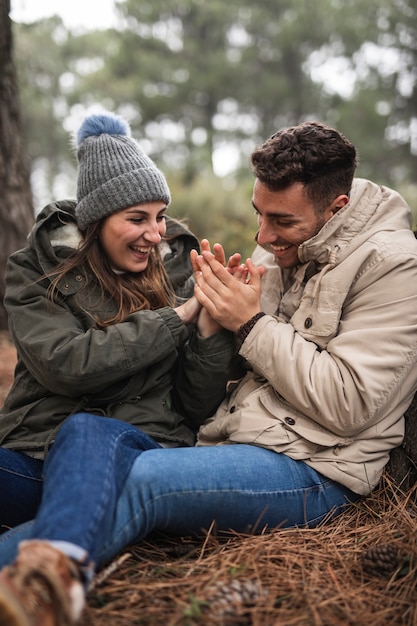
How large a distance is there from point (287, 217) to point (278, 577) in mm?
1303

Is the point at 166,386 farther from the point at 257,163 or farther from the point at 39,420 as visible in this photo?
the point at 257,163

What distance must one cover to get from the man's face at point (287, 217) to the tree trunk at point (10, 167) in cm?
286

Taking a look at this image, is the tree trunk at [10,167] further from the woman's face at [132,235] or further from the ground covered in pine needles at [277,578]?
the ground covered in pine needles at [277,578]

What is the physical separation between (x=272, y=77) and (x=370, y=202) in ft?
46.1

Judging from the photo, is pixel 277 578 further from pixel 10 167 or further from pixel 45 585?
pixel 10 167

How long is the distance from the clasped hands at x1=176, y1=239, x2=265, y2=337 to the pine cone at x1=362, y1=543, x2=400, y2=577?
0.92 m

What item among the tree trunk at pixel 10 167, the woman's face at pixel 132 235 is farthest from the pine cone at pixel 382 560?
the tree trunk at pixel 10 167

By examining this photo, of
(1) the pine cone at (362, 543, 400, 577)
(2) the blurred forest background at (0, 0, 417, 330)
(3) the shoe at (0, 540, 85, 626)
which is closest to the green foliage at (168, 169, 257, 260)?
(2) the blurred forest background at (0, 0, 417, 330)

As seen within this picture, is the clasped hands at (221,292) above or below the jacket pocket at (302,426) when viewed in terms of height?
above

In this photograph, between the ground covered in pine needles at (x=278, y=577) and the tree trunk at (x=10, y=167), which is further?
the tree trunk at (x=10, y=167)

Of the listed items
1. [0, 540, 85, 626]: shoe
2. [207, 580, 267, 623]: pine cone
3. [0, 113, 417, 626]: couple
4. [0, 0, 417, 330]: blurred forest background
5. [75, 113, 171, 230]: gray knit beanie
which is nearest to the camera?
[0, 540, 85, 626]: shoe

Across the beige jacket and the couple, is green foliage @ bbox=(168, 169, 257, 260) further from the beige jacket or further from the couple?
the beige jacket

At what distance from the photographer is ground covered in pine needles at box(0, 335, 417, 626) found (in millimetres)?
1569

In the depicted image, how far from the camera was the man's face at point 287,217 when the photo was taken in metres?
2.22
